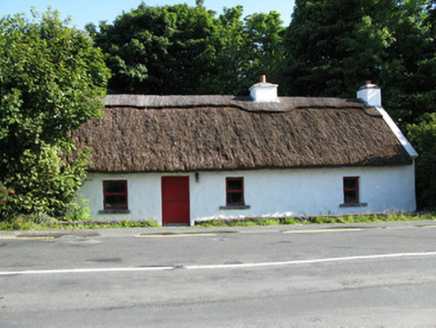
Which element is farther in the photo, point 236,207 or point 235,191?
point 235,191

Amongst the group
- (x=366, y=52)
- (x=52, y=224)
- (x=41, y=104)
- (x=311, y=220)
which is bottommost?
(x=311, y=220)

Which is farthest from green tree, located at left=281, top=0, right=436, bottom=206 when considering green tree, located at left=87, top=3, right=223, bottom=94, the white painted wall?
green tree, located at left=87, top=3, right=223, bottom=94

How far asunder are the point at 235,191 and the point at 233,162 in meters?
1.35

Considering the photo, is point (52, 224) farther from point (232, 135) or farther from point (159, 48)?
point (159, 48)

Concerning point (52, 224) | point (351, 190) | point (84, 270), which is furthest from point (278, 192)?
point (84, 270)

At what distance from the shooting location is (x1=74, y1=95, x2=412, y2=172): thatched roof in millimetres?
15523

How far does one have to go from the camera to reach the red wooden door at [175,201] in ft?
51.8

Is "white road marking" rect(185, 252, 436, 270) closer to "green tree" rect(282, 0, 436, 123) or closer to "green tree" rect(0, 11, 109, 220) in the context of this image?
"green tree" rect(0, 11, 109, 220)

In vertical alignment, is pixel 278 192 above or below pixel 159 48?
below

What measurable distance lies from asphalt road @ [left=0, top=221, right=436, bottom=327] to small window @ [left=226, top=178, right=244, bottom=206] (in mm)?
5755

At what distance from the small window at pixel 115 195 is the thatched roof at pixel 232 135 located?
0.98m

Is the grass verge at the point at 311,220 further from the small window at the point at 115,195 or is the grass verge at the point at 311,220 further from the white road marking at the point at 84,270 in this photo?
the white road marking at the point at 84,270

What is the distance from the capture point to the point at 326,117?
61.5ft

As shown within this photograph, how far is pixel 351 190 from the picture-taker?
1717 centimetres
